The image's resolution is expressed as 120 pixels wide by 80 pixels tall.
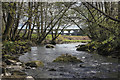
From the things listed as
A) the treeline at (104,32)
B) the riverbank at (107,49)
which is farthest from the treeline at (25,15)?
the riverbank at (107,49)

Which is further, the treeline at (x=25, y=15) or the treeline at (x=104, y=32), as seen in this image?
the treeline at (x=25, y=15)

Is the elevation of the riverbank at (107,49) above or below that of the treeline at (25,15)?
below

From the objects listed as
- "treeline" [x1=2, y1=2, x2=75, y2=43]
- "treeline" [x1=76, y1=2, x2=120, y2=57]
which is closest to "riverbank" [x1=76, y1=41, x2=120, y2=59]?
"treeline" [x1=76, y1=2, x2=120, y2=57]

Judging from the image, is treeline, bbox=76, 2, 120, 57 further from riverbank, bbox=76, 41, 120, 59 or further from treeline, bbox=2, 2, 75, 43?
treeline, bbox=2, 2, 75, 43

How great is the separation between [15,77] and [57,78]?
53.2 inches

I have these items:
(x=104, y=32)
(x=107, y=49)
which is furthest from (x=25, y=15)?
(x=107, y=49)

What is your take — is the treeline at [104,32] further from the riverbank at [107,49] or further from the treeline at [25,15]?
the treeline at [25,15]

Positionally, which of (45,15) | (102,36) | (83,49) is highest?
(45,15)

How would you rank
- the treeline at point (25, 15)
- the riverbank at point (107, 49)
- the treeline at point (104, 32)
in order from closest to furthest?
the treeline at point (104, 32)
the riverbank at point (107, 49)
the treeline at point (25, 15)

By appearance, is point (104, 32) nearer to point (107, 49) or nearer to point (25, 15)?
point (107, 49)

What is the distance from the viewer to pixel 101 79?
5820mm

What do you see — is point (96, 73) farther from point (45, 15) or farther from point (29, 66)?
point (45, 15)

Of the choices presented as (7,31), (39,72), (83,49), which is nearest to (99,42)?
(83,49)

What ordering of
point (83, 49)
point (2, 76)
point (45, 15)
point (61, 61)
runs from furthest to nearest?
point (45, 15) → point (83, 49) → point (61, 61) → point (2, 76)
